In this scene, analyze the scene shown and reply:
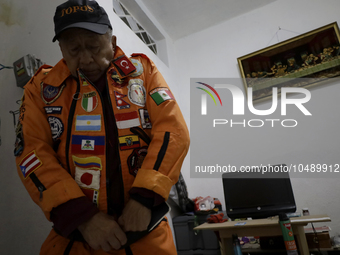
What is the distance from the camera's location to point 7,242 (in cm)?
117

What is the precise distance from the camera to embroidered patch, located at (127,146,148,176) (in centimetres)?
72

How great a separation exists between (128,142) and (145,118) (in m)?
0.11

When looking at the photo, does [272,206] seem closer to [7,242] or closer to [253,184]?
[253,184]

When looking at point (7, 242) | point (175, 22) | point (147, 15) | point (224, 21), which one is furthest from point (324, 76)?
point (7, 242)

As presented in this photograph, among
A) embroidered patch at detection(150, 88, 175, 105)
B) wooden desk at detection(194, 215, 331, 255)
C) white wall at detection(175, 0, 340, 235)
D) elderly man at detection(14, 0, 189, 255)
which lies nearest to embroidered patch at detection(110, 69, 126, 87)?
elderly man at detection(14, 0, 189, 255)

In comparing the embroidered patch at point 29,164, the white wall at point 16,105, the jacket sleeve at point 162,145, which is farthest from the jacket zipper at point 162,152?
the white wall at point 16,105

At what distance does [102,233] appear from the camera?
23.6 inches

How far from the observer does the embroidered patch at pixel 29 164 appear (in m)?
0.67

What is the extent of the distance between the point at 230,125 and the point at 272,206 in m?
1.58

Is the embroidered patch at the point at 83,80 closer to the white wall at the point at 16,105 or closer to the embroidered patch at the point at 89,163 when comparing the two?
the embroidered patch at the point at 89,163

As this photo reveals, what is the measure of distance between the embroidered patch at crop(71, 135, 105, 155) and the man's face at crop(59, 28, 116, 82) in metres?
0.25

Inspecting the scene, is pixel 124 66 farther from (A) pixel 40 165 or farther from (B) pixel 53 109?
(A) pixel 40 165

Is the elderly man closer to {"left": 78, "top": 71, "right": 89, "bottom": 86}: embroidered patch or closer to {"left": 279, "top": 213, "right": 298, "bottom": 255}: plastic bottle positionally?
{"left": 78, "top": 71, "right": 89, "bottom": 86}: embroidered patch

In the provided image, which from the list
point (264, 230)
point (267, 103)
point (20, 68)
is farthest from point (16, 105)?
point (267, 103)
